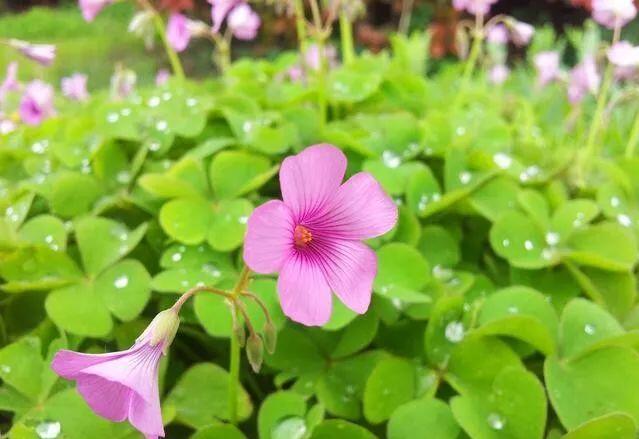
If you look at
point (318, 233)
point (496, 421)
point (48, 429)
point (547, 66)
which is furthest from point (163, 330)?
point (547, 66)

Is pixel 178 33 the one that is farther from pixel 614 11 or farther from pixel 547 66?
pixel 547 66

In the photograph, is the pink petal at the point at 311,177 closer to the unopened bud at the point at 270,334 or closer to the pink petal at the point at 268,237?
the pink petal at the point at 268,237

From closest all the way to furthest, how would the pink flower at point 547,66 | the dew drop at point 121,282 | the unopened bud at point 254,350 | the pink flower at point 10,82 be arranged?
1. the unopened bud at point 254,350
2. the dew drop at point 121,282
3. the pink flower at point 10,82
4. the pink flower at point 547,66

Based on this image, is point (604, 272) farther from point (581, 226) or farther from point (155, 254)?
point (155, 254)

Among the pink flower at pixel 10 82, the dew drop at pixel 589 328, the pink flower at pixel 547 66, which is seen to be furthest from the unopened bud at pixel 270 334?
the pink flower at pixel 547 66

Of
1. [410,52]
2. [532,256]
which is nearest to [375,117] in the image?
[532,256]

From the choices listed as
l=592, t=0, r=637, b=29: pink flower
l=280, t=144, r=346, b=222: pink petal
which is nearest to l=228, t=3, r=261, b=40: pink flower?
l=592, t=0, r=637, b=29: pink flower
